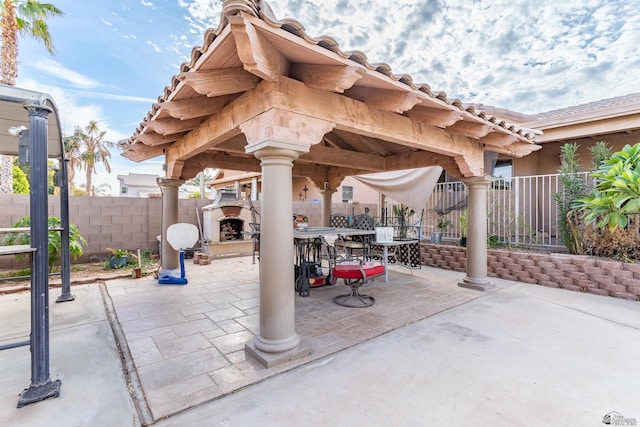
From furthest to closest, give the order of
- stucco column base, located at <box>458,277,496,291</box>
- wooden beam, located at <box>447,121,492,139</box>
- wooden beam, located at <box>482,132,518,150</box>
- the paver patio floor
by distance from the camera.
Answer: stucco column base, located at <box>458,277,496,291</box>
wooden beam, located at <box>482,132,518,150</box>
wooden beam, located at <box>447,121,492,139</box>
the paver patio floor

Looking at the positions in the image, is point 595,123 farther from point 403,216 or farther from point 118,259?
point 118,259

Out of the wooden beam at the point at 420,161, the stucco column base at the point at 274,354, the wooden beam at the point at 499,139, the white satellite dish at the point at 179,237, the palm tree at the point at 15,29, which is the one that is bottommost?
the stucco column base at the point at 274,354

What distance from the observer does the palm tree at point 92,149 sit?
18031mm

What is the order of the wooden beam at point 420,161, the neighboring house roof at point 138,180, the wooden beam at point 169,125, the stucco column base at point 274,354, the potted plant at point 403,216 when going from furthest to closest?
the neighboring house roof at point 138,180
the potted plant at point 403,216
the wooden beam at point 420,161
the wooden beam at point 169,125
the stucco column base at point 274,354

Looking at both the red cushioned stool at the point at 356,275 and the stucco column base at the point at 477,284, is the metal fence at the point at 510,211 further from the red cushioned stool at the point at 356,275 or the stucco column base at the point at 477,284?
the red cushioned stool at the point at 356,275

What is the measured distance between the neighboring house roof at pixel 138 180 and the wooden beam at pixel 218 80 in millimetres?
26825

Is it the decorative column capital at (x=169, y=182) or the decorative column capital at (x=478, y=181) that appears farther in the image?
the decorative column capital at (x=169, y=182)

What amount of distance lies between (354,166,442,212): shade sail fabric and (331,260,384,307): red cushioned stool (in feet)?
11.1

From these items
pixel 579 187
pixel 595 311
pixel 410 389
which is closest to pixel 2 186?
pixel 410 389

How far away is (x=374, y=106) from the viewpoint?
294 centimetres

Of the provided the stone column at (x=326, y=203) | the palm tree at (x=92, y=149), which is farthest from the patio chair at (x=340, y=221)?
the palm tree at (x=92, y=149)

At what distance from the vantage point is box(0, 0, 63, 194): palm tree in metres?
7.18

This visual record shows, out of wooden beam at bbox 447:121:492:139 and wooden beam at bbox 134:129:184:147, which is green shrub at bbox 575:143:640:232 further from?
wooden beam at bbox 134:129:184:147

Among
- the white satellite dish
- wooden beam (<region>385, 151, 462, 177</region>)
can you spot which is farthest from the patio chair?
the white satellite dish
